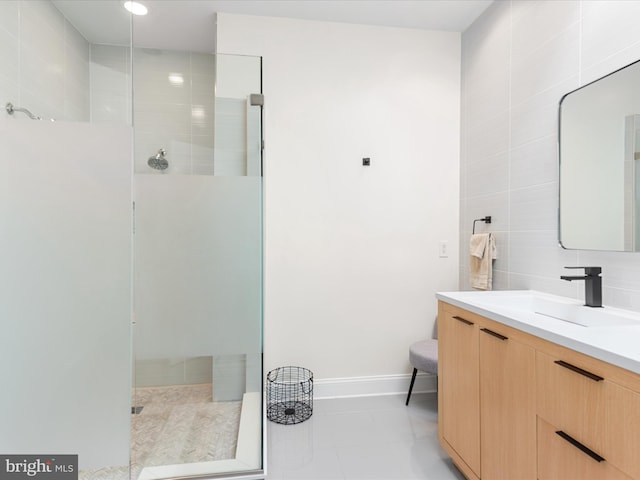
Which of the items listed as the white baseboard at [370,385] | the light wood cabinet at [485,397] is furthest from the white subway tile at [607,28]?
the white baseboard at [370,385]

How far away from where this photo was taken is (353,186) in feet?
7.88

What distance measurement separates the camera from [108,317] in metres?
1.36

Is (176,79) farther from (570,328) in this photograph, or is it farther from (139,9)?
(570,328)

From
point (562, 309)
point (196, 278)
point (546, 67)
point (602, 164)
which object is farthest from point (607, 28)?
point (196, 278)

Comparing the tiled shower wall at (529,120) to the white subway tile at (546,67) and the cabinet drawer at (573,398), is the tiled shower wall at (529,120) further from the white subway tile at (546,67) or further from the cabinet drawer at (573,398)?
the cabinet drawer at (573,398)

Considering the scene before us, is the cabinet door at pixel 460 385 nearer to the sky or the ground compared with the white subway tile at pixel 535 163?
nearer to the ground

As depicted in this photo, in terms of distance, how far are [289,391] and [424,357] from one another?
37.4 inches

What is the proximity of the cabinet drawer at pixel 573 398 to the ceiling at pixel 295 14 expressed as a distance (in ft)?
7.31

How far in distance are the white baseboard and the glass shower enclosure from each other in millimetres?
722

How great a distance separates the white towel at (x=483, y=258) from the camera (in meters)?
2.06

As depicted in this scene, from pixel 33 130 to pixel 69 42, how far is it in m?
0.46

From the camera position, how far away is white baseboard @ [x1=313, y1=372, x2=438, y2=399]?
7.75ft

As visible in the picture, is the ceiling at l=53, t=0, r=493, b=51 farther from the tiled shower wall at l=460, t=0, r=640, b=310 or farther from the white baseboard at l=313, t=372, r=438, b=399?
the white baseboard at l=313, t=372, r=438, b=399

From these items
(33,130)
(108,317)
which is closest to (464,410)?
(108,317)
